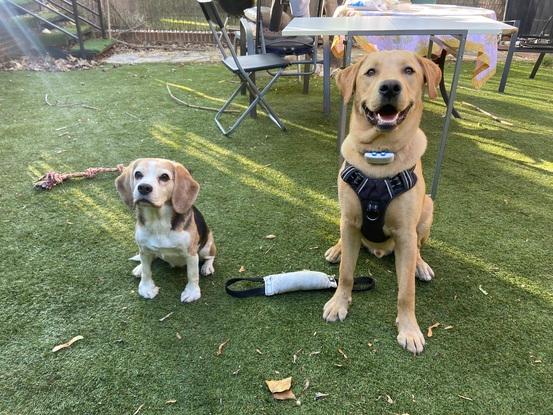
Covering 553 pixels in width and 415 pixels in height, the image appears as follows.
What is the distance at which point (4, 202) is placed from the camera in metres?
3.54

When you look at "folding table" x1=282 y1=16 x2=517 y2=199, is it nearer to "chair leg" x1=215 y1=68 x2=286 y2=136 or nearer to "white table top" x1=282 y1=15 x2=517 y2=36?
"white table top" x1=282 y1=15 x2=517 y2=36

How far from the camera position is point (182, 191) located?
2.35 meters

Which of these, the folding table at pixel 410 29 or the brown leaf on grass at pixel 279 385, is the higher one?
the folding table at pixel 410 29

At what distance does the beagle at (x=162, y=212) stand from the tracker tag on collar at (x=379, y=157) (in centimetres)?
96

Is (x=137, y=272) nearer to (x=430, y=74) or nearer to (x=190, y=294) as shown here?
(x=190, y=294)

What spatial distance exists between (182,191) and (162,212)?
0.52 feet

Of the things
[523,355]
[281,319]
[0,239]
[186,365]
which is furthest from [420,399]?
[0,239]

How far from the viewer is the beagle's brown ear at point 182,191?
7.66 feet

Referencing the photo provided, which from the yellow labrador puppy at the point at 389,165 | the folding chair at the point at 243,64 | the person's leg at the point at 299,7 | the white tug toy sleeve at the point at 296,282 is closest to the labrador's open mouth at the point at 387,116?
the yellow labrador puppy at the point at 389,165

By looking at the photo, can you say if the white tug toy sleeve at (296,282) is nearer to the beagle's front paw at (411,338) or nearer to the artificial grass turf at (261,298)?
the artificial grass turf at (261,298)

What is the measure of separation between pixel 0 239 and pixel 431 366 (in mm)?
2925

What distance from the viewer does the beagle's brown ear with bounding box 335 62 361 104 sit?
2350 mm

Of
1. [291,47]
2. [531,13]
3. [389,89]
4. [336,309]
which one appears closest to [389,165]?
[389,89]

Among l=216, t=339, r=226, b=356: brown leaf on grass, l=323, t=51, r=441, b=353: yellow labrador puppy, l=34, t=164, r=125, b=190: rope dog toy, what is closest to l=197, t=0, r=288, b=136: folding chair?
l=34, t=164, r=125, b=190: rope dog toy
